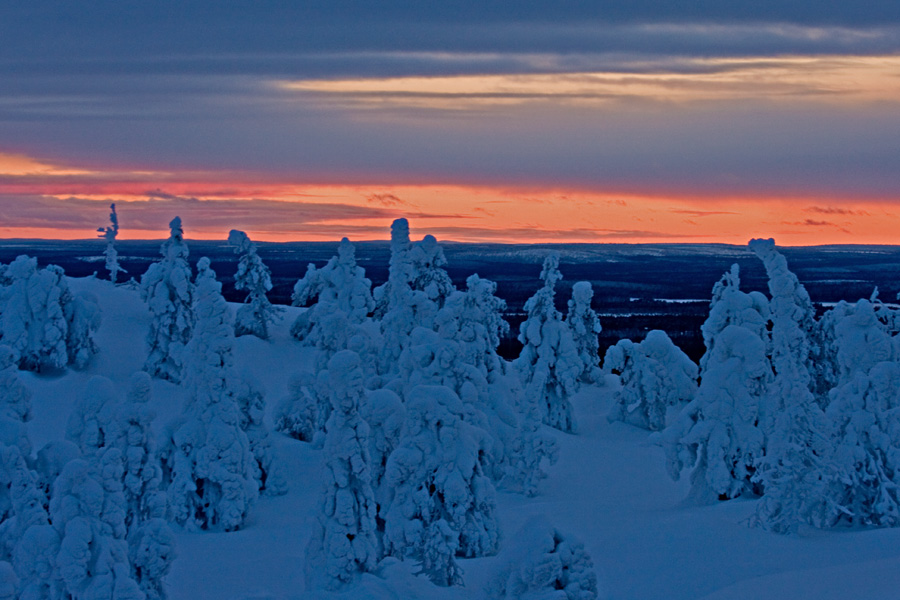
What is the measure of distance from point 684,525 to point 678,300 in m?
130

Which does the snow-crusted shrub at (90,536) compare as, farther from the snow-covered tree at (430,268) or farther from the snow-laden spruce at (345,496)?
the snow-covered tree at (430,268)

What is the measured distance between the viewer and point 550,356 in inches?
1873

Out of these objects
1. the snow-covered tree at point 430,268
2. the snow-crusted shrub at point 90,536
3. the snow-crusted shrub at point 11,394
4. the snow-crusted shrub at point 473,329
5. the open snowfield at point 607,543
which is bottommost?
the open snowfield at point 607,543

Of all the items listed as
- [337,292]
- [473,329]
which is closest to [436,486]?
[473,329]

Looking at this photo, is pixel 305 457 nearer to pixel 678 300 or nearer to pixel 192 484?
pixel 192 484

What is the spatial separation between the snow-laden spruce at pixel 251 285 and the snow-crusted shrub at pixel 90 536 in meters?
37.2

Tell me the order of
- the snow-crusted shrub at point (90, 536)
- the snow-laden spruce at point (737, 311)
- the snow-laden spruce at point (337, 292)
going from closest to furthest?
the snow-crusted shrub at point (90, 536)
the snow-laden spruce at point (737, 311)
the snow-laden spruce at point (337, 292)

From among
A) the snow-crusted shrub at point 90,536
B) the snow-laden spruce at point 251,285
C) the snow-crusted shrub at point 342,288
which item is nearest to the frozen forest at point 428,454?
the snow-crusted shrub at point 90,536

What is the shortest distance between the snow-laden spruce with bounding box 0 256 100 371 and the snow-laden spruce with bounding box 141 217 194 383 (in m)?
3.07

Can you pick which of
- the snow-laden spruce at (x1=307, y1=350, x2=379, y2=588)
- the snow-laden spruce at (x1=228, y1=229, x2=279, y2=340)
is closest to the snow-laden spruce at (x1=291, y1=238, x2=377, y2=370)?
the snow-laden spruce at (x1=228, y1=229, x2=279, y2=340)

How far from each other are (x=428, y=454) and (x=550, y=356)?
24.8 m

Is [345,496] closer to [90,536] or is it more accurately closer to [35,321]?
[90,536]

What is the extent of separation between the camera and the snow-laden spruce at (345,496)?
19.5 m

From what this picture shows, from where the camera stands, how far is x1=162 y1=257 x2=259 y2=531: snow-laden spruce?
29.1 metres
